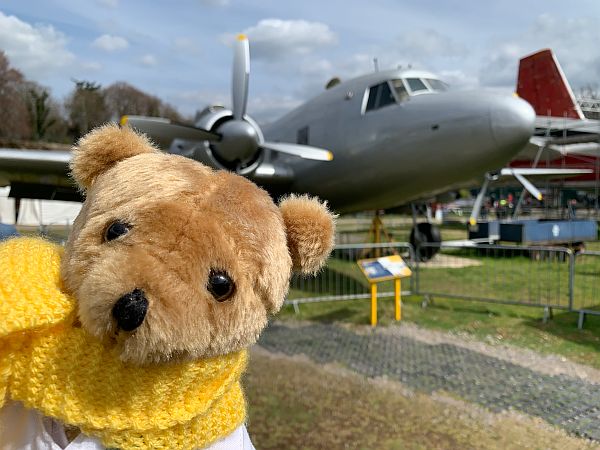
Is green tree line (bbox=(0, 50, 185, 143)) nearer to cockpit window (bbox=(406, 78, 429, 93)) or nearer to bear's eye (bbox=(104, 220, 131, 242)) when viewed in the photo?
cockpit window (bbox=(406, 78, 429, 93))

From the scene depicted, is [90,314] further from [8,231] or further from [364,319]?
[364,319]

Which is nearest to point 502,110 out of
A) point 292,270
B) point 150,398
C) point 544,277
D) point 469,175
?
point 469,175

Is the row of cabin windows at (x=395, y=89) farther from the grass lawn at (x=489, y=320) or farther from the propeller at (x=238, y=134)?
the grass lawn at (x=489, y=320)

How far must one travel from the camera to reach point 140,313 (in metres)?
0.99

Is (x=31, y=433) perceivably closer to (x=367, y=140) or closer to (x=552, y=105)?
(x=367, y=140)

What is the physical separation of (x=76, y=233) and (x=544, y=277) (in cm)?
1067

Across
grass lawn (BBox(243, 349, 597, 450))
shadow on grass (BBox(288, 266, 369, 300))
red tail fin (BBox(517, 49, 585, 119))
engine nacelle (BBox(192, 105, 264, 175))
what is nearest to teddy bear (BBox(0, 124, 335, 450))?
grass lawn (BBox(243, 349, 597, 450))

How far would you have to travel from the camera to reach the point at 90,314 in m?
1.01

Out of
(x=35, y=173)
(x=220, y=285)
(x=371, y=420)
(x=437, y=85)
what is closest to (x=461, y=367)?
(x=371, y=420)

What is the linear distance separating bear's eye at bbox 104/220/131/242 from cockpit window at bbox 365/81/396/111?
7450 mm

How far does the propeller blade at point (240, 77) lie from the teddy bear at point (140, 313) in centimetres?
734

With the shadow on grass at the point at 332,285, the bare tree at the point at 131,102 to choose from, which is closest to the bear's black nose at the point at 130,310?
the shadow on grass at the point at 332,285

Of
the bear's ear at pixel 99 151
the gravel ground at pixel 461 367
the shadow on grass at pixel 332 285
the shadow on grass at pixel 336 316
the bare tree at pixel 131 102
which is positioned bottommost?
the gravel ground at pixel 461 367

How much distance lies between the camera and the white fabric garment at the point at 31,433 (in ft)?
3.58
